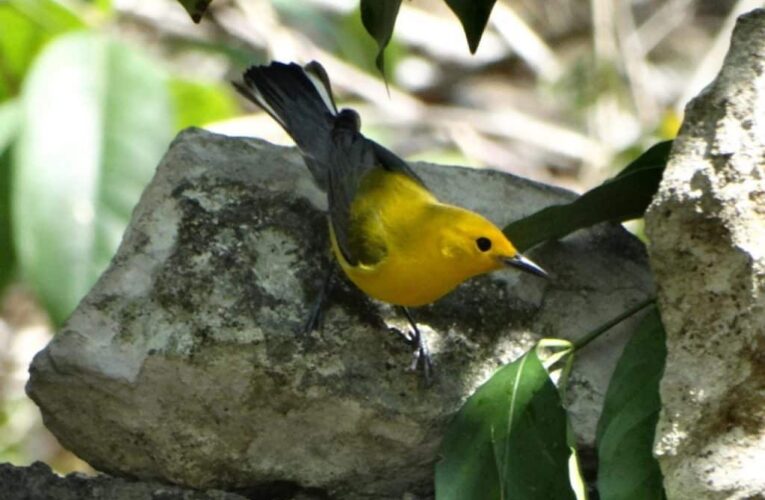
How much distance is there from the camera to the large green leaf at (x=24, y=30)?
14.0 ft

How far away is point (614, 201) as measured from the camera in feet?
9.87

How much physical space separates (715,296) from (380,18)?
706mm

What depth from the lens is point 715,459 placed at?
→ 239 cm

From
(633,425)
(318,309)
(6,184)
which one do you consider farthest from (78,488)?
(6,184)

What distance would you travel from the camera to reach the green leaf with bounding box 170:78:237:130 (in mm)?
4504

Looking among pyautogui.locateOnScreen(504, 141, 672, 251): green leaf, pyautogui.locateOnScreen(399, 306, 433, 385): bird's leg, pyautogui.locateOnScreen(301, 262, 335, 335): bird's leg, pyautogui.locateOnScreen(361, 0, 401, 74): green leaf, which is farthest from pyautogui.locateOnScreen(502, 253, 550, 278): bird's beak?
pyautogui.locateOnScreen(361, 0, 401, 74): green leaf

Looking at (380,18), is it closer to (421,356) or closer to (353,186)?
(421,356)

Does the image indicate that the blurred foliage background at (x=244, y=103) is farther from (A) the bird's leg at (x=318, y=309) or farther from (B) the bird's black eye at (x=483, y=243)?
(B) the bird's black eye at (x=483, y=243)

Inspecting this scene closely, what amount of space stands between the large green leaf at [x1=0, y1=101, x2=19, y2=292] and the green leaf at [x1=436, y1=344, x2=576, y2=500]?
1.93m

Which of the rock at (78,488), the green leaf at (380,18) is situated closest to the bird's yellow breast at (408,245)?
the rock at (78,488)

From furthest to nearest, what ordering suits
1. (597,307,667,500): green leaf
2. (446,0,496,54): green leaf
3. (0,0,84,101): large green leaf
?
(0,0,84,101): large green leaf → (597,307,667,500): green leaf → (446,0,496,54): green leaf

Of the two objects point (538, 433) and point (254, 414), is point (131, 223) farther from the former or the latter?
point (538, 433)

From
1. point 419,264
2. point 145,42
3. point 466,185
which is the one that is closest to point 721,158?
point 419,264

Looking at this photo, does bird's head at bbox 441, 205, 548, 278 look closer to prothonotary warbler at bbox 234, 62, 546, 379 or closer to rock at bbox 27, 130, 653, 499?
prothonotary warbler at bbox 234, 62, 546, 379
